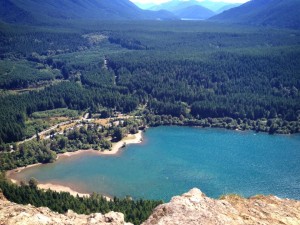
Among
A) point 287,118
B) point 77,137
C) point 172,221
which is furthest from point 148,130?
point 172,221

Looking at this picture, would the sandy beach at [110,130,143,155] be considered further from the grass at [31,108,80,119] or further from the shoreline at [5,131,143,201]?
the grass at [31,108,80,119]

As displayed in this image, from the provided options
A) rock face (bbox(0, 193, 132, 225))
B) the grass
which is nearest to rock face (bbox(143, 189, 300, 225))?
rock face (bbox(0, 193, 132, 225))

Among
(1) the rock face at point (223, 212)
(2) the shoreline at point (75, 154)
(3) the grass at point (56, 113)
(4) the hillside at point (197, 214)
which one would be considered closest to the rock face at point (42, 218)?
(4) the hillside at point (197, 214)

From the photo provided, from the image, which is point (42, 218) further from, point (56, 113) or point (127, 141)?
point (56, 113)

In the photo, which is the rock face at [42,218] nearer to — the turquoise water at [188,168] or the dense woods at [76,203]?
the dense woods at [76,203]

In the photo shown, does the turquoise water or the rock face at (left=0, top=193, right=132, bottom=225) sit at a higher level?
the rock face at (left=0, top=193, right=132, bottom=225)

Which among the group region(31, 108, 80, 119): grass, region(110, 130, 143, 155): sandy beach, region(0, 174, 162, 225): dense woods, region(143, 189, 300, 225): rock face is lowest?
region(110, 130, 143, 155): sandy beach

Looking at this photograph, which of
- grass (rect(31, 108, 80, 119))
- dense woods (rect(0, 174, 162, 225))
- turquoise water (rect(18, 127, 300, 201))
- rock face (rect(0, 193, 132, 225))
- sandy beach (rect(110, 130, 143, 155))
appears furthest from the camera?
grass (rect(31, 108, 80, 119))

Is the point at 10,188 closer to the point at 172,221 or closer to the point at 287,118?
the point at 172,221

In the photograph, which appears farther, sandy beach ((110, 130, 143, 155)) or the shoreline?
sandy beach ((110, 130, 143, 155))
